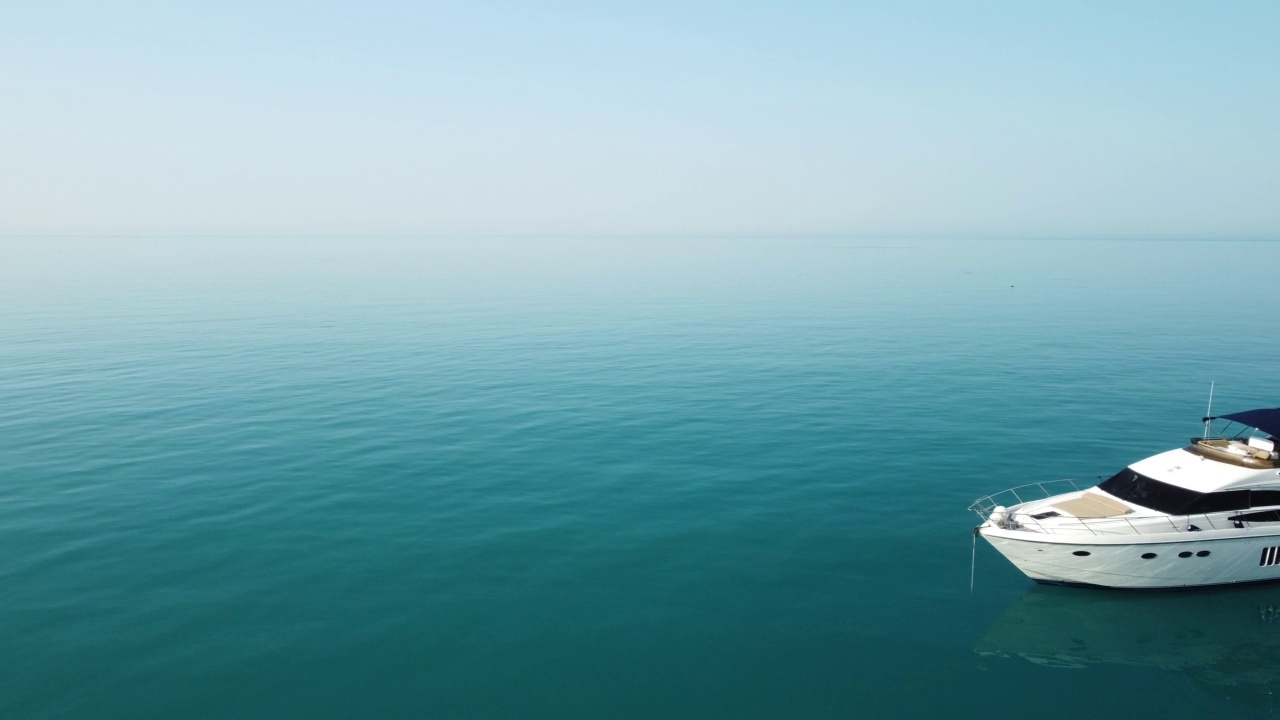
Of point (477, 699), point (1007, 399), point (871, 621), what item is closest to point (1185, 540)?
point (871, 621)

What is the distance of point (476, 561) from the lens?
2573cm

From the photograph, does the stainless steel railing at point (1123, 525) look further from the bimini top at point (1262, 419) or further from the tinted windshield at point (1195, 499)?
the bimini top at point (1262, 419)

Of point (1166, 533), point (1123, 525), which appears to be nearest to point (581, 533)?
point (1123, 525)

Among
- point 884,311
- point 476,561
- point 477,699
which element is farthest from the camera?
point 884,311

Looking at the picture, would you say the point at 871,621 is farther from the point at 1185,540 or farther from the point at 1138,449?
the point at 1138,449

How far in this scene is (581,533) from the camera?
2806 centimetres

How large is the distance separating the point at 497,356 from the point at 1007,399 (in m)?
38.8

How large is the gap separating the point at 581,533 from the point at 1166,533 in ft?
63.5

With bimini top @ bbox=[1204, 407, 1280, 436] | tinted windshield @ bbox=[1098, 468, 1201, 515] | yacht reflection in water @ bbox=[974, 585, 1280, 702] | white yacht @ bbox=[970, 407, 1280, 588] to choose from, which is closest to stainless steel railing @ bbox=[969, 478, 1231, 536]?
white yacht @ bbox=[970, 407, 1280, 588]

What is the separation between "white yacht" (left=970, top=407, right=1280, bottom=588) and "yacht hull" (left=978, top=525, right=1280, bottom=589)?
0.03m

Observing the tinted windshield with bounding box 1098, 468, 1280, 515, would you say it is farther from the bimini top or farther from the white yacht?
the bimini top

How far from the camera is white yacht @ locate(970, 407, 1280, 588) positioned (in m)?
24.0

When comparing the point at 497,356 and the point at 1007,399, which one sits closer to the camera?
the point at 1007,399

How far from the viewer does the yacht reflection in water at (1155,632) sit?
20.9 m
